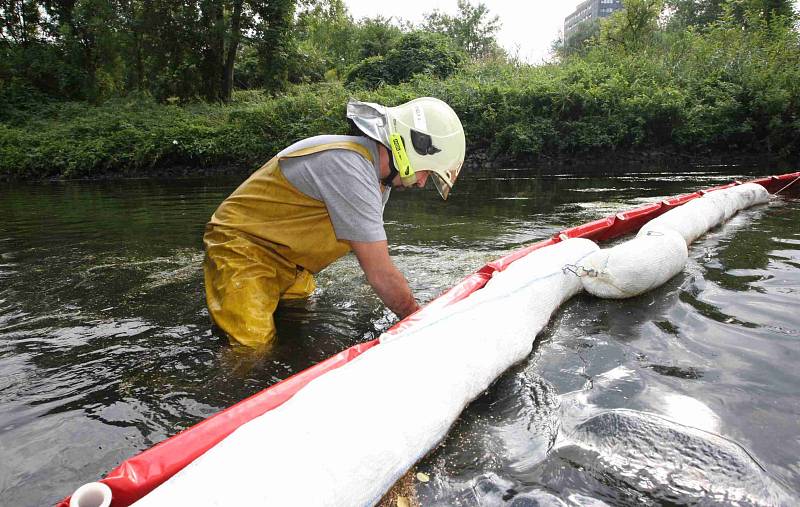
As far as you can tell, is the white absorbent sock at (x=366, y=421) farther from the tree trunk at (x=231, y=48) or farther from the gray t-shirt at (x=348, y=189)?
the tree trunk at (x=231, y=48)

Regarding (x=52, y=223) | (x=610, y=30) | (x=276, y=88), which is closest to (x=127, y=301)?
(x=52, y=223)

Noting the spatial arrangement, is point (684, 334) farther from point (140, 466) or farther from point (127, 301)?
point (127, 301)

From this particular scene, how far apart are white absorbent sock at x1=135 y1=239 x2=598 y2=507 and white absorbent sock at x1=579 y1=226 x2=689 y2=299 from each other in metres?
0.97

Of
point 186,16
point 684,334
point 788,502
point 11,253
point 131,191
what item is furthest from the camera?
point 186,16

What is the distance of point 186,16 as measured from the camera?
69.9 feet

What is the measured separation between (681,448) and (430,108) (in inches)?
74.6

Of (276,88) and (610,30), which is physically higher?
(610,30)

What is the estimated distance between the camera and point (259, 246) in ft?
9.34

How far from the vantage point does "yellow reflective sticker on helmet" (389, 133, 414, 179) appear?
2.52 m

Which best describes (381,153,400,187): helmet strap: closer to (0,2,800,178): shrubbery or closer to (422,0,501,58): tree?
(0,2,800,178): shrubbery

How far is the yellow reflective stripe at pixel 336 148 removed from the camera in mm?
2463

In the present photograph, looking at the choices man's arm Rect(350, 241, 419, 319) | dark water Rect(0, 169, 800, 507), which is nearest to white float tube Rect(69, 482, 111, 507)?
dark water Rect(0, 169, 800, 507)

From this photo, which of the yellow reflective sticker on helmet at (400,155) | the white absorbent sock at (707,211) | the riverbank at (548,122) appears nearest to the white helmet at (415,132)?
the yellow reflective sticker on helmet at (400,155)

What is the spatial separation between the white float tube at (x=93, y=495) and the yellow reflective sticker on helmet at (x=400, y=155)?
6.06ft
